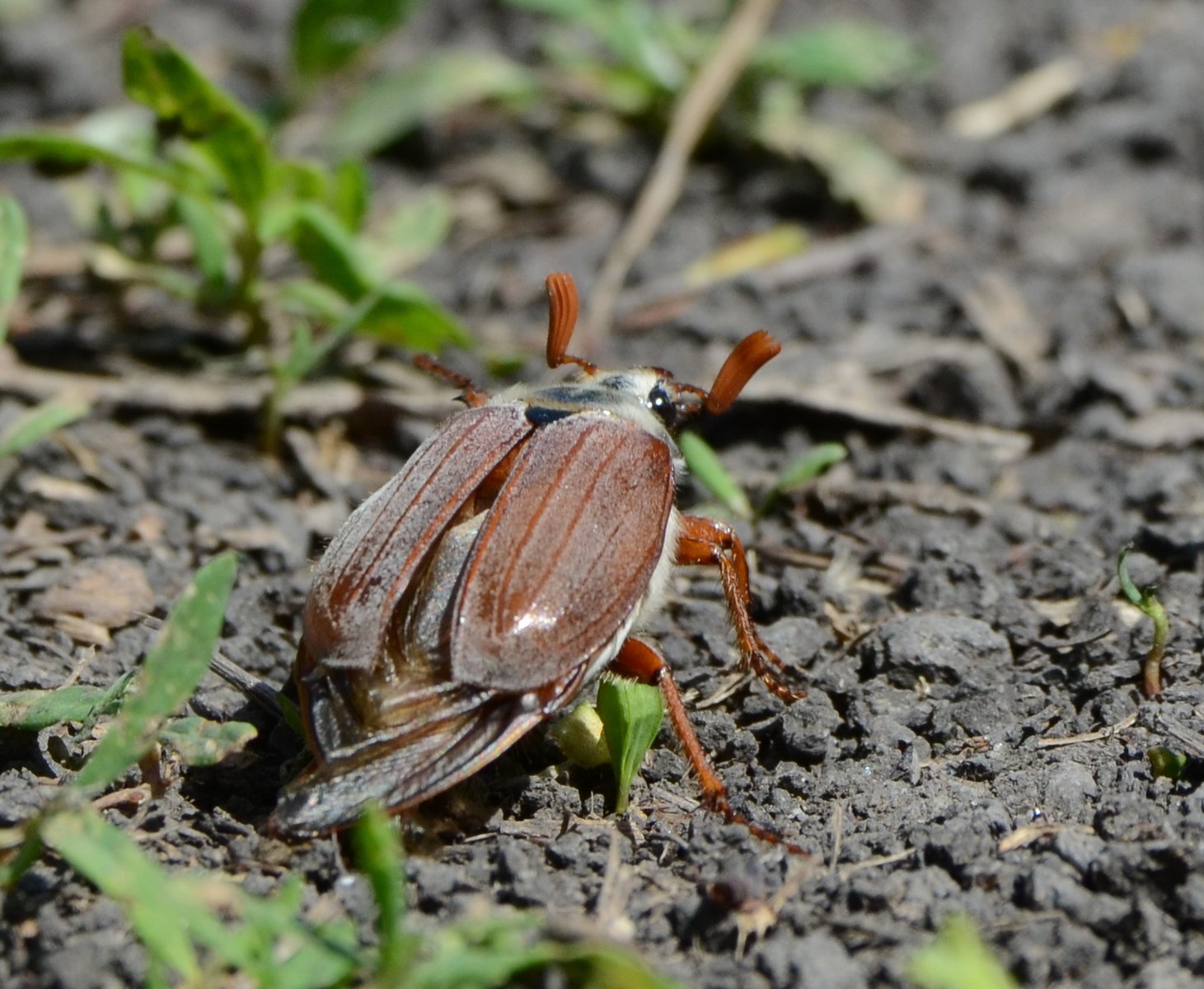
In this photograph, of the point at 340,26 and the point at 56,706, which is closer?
the point at 56,706

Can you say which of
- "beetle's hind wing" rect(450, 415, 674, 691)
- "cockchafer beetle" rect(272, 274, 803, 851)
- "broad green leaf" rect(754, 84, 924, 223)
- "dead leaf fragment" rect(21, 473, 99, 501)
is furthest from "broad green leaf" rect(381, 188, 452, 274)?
"beetle's hind wing" rect(450, 415, 674, 691)

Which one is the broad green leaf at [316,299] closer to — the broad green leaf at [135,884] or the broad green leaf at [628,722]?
the broad green leaf at [628,722]

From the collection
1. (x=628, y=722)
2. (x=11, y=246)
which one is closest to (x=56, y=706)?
(x=628, y=722)

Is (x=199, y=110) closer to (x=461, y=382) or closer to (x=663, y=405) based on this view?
(x=461, y=382)

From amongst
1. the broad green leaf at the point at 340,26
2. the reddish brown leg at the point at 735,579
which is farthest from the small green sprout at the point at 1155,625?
the broad green leaf at the point at 340,26

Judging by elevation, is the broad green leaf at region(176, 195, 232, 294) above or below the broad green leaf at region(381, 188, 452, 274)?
above

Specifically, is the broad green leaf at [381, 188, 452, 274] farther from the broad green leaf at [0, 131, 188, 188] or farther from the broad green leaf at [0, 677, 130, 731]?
the broad green leaf at [0, 677, 130, 731]

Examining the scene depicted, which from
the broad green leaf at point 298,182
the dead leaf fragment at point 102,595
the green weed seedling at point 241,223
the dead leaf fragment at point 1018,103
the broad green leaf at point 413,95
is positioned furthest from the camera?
the dead leaf fragment at point 1018,103
